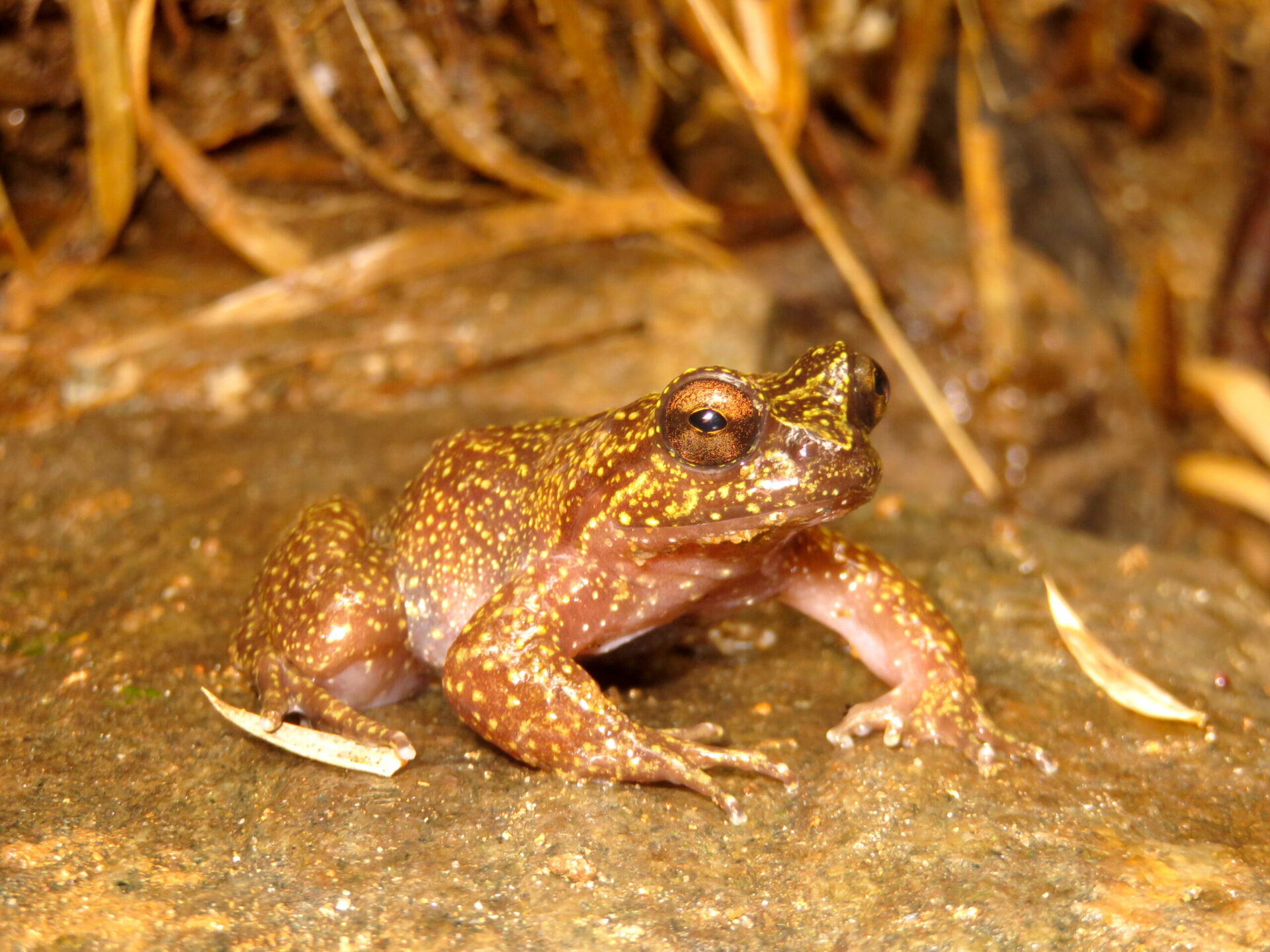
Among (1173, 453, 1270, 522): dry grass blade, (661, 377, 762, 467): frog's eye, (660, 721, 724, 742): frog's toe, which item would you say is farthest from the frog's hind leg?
(1173, 453, 1270, 522): dry grass blade

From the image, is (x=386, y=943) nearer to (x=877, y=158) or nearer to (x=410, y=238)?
(x=410, y=238)

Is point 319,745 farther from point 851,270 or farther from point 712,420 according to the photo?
point 851,270

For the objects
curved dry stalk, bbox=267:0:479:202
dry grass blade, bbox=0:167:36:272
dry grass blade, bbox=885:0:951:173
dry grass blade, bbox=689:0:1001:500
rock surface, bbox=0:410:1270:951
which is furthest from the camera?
dry grass blade, bbox=885:0:951:173

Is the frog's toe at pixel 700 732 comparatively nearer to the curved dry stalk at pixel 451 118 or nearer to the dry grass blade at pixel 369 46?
the dry grass blade at pixel 369 46

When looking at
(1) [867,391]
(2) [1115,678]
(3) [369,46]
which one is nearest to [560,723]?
(1) [867,391]

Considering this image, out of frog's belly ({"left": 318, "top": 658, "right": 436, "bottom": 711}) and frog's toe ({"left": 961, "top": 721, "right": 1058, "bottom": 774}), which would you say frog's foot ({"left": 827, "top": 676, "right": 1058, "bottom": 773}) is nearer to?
frog's toe ({"left": 961, "top": 721, "right": 1058, "bottom": 774})

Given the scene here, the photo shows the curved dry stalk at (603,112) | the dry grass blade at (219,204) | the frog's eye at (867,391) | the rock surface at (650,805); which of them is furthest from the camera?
the curved dry stalk at (603,112)

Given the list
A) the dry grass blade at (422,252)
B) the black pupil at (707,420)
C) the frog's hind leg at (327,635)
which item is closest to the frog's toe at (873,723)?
the black pupil at (707,420)
